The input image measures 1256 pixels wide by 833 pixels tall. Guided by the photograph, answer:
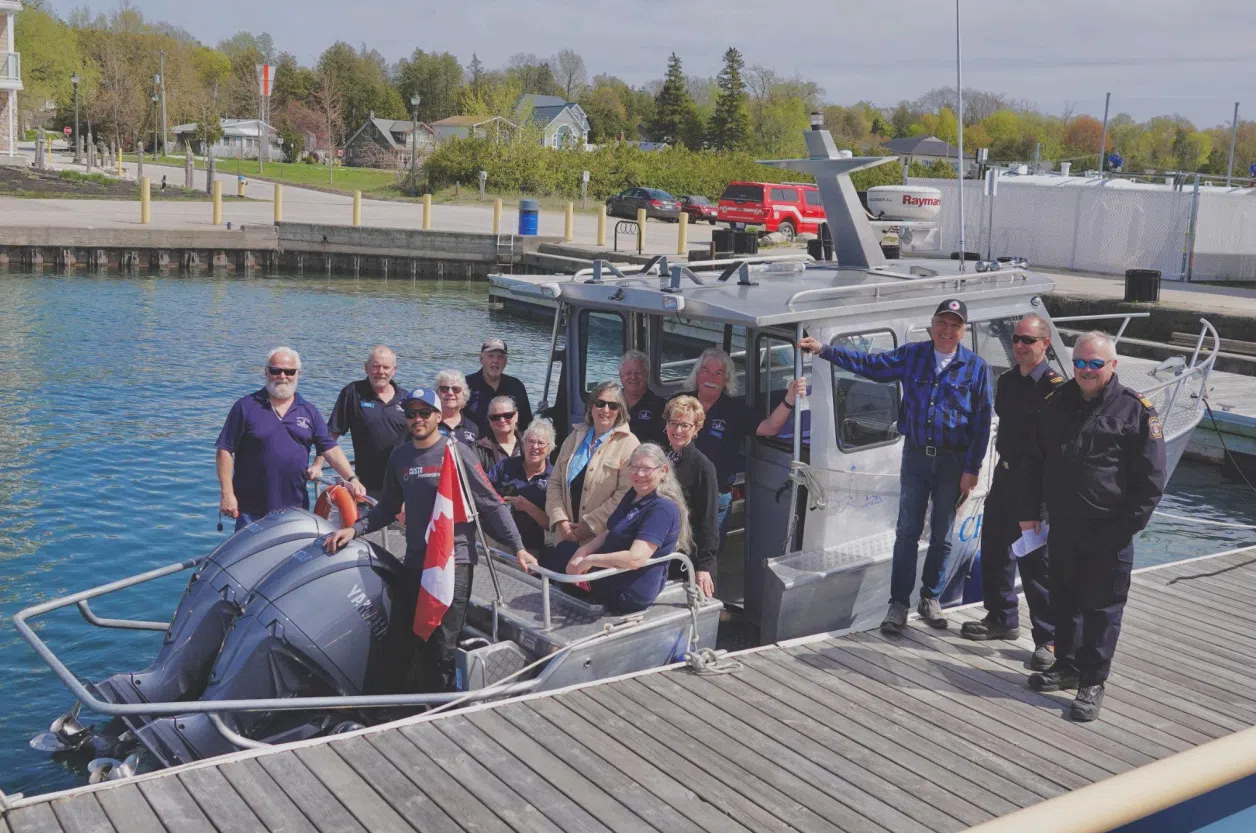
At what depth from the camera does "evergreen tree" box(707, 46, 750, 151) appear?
87.2 meters

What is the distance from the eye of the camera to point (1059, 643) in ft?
22.0

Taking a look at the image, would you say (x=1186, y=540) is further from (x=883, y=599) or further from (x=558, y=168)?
(x=558, y=168)

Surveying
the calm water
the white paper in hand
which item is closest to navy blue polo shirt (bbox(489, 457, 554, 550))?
the white paper in hand

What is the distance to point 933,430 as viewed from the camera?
7164 millimetres

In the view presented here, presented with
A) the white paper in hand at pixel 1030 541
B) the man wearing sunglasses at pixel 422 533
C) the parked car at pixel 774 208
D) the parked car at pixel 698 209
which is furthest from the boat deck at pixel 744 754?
the parked car at pixel 698 209

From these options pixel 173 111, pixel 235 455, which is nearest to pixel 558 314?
pixel 235 455

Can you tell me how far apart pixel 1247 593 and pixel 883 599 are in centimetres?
297

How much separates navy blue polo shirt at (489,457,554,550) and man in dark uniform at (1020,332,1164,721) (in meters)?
2.98

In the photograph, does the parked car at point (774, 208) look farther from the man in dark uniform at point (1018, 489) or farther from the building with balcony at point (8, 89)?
the building with balcony at point (8, 89)

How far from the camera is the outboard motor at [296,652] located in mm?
6148

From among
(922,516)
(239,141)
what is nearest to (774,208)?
(922,516)

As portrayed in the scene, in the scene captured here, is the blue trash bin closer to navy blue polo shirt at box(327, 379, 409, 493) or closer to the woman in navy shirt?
navy blue polo shirt at box(327, 379, 409, 493)

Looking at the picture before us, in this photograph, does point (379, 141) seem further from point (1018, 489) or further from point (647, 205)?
point (1018, 489)

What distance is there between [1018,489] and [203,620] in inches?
180
